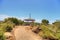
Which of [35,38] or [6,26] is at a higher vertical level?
[6,26]

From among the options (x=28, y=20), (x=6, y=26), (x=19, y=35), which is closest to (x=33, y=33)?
(x=19, y=35)

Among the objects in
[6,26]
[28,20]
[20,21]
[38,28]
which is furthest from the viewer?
[20,21]

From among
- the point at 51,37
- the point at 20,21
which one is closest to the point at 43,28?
the point at 51,37

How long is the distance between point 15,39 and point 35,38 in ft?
14.4

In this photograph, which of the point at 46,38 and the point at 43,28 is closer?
the point at 46,38

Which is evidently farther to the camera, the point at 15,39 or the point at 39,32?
the point at 39,32

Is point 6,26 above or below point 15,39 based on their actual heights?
above

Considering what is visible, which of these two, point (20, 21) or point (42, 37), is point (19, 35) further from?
point (20, 21)

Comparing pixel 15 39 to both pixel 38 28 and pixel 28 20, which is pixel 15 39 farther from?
pixel 28 20

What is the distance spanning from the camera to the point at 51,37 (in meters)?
34.3

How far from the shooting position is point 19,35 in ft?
116

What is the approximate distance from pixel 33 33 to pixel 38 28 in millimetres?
2436

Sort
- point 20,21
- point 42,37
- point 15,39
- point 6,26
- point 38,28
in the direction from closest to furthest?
point 15,39, point 42,37, point 6,26, point 38,28, point 20,21

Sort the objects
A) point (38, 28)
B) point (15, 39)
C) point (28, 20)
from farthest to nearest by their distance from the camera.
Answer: point (28, 20)
point (38, 28)
point (15, 39)
